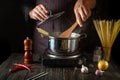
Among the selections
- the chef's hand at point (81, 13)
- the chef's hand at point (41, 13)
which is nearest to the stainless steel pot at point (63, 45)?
the chef's hand at point (81, 13)

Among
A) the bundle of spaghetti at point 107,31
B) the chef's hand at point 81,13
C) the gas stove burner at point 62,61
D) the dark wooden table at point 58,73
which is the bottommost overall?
the dark wooden table at point 58,73

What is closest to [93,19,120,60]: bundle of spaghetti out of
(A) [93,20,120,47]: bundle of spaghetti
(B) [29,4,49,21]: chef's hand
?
(A) [93,20,120,47]: bundle of spaghetti

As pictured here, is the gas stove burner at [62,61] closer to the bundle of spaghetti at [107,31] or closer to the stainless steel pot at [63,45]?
the stainless steel pot at [63,45]

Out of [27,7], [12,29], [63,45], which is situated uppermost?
[27,7]

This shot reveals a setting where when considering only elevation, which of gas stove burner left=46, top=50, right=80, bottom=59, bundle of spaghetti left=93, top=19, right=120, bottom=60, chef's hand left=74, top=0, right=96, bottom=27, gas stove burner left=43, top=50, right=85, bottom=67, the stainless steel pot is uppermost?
chef's hand left=74, top=0, right=96, bottom=27

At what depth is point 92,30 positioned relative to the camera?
207cm

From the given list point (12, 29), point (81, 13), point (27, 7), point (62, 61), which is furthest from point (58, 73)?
point (12, 29)

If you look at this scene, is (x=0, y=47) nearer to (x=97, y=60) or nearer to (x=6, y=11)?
(x=6, y=11)

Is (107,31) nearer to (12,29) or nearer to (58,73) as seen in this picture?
(58,73)

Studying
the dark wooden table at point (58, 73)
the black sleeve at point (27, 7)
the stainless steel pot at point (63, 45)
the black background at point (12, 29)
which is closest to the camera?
the dark wooden table at point (58, 73)

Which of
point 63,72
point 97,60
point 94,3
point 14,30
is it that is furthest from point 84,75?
point 14,30

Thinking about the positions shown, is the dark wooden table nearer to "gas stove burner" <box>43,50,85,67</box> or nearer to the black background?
"gas stove burner" <box>43,50,85,67</box>

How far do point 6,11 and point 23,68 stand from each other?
1015mm

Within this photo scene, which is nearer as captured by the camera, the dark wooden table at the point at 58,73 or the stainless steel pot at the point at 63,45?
the dark wooden table at the point at 58,73
